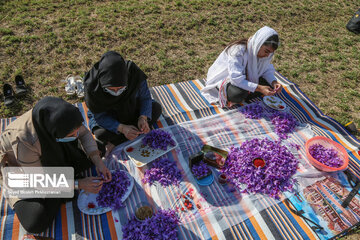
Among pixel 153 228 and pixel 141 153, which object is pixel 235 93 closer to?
pixel 141 153

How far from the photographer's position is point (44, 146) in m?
2.56

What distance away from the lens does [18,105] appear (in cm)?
464

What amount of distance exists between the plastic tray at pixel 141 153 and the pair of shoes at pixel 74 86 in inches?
78.7

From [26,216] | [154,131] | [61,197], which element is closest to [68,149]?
[61,197]

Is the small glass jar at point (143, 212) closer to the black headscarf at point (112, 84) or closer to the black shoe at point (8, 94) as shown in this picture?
the black headscarf at point (112, 84)

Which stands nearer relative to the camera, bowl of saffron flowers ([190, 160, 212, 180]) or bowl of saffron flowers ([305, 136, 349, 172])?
bowl of saffron flowers ([190, 160, 212, 180])

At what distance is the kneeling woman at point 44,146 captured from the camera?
2346mm

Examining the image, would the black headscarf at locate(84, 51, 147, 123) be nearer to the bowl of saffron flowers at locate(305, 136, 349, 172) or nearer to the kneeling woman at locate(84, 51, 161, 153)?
the kneeling woman at locate(84, 51, 161, 153)

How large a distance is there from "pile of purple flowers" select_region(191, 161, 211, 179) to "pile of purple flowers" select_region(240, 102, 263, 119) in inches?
64.9

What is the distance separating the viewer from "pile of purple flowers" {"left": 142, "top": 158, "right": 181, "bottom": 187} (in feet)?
11.1

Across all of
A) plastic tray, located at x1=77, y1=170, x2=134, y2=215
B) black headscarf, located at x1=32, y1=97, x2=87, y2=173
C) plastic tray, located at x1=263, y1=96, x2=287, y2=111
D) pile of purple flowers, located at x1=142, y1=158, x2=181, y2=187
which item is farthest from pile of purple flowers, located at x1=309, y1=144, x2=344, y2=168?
black headscarf, located at x1=32, y1=97, x2=87, y2=173

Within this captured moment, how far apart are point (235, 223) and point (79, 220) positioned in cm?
208

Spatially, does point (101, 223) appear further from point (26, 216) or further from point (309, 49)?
point (309, 49)

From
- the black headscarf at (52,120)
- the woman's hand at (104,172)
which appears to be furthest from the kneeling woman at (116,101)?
the black headscarf at (52,120)
